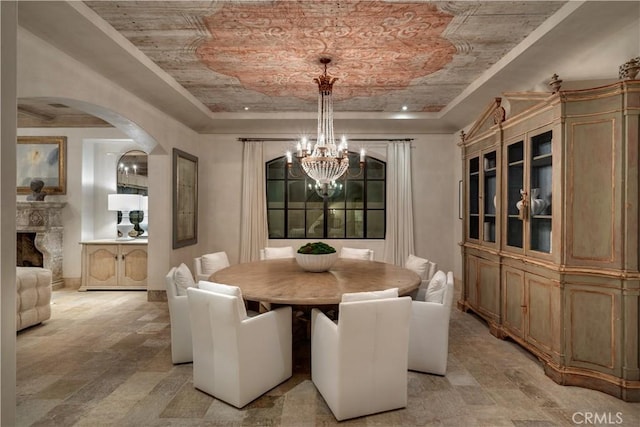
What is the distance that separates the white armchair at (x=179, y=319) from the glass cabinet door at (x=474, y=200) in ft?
10.8

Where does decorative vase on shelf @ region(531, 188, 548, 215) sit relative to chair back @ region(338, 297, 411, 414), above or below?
above

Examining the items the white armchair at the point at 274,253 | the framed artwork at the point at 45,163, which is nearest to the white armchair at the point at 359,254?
the white armchair at the point at 274,253

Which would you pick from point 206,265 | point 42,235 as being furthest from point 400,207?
point 42,235

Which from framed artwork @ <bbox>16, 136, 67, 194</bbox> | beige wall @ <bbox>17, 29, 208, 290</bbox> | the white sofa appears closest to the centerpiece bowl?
beige wall @ <bbox>17, 29, 208, 290</bbox>

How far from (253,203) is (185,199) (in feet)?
3.47

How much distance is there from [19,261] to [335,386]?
19.6 feet

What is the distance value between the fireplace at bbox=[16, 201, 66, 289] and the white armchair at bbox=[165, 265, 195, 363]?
155 inches

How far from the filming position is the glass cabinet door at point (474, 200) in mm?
4230

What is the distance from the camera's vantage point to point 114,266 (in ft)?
18.3

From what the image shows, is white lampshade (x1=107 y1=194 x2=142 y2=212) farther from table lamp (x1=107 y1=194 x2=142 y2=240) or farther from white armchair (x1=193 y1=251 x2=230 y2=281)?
white armchair (x1=193 y1=251 x2=230 y2=281)

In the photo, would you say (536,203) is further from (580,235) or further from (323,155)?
(323,155)

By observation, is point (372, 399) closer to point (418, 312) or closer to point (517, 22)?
point (418, 312)

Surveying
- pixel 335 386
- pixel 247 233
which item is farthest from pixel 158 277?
pixel 335 386

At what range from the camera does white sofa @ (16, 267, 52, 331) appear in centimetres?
370
